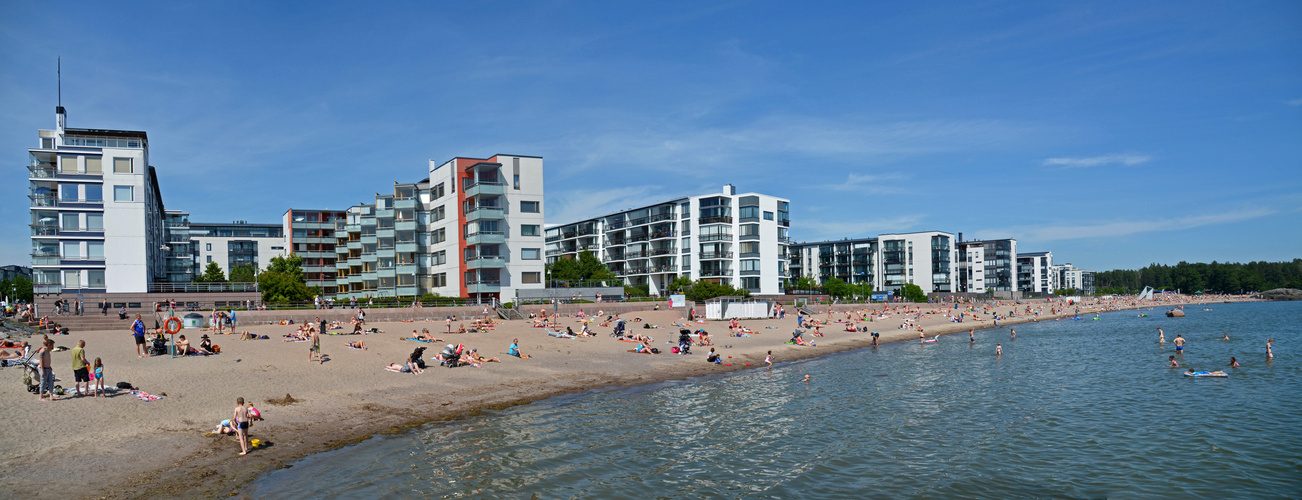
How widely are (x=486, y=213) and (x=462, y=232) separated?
5.24 meters

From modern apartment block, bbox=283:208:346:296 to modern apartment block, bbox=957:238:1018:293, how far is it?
441 ft

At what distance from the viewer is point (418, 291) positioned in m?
81.4

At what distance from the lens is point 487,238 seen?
228ft

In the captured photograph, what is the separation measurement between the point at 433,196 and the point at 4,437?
6795 cm

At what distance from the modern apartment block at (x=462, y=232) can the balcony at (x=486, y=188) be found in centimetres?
10

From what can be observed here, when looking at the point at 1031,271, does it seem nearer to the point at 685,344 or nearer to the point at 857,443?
the point at 685,344

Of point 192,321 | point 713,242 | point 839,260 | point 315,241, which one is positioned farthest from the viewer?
point 839,260

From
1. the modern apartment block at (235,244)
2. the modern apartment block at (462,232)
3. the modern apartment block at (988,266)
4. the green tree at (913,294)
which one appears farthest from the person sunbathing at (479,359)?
the modern apartment block at (988,266)

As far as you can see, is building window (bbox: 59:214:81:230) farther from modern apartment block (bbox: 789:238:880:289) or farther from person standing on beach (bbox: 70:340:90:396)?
modern apartment block (bbox: 789:238:880:289)

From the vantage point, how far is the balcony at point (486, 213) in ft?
229

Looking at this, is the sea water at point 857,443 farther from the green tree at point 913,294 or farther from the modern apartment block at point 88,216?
the green tree at point 913,294

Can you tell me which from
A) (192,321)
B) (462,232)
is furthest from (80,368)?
(462,232)

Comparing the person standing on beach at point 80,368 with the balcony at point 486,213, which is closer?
the person standing on beach at point 80,368

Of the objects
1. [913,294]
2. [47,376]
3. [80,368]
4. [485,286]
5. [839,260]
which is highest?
[839,260]
